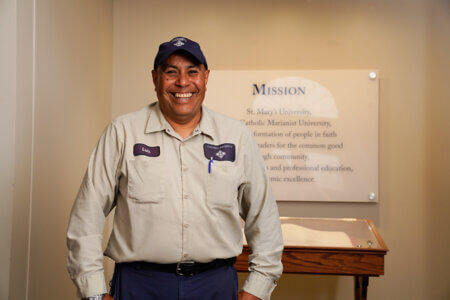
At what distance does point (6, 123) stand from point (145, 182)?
826mm

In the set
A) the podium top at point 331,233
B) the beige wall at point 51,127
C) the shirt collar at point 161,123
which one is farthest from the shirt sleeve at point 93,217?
the podium top at point 331,233

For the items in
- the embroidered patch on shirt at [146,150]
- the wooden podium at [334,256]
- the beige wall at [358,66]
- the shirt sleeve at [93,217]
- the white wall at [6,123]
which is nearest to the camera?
the shirt sleeve at [93,217]

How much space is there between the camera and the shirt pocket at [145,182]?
173cm

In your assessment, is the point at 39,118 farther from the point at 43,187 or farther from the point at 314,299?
the point at 314,299

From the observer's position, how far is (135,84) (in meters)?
3.88

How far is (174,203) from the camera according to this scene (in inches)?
68.4

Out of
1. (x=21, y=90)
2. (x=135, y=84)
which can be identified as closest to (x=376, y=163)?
(x=135, y=84)

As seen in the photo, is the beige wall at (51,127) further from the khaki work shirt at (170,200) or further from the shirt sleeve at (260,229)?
the shirt sleeve at (260,229)

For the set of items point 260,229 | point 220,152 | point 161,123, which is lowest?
point 260,229

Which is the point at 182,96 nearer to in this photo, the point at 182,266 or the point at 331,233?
the point at 182,266

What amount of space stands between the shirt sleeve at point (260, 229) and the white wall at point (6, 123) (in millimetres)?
1067

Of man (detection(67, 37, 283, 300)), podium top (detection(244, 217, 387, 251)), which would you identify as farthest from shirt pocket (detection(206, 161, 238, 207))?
podium top (detection(244, 217, 387, 251))

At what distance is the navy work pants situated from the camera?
174cm

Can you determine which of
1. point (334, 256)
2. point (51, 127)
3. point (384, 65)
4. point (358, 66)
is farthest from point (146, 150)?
point (384, 65)
